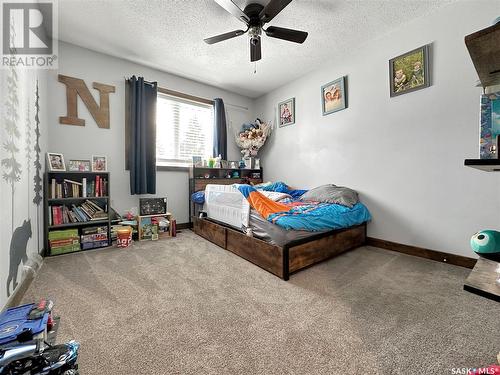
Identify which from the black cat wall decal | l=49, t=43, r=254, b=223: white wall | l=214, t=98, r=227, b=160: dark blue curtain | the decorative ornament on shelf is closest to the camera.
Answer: the black cat wall decal

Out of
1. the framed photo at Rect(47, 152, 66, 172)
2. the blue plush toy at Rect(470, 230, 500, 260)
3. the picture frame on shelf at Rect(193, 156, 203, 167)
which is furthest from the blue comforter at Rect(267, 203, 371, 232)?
the framed photo at Rect(47, 152, 66, 172)

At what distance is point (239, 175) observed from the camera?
434cm

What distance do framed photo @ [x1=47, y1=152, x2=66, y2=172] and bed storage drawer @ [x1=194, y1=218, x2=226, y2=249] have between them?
1.84 m

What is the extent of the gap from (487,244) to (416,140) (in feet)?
6.91

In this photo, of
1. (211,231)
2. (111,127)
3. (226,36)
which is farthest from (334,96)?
(111,127)

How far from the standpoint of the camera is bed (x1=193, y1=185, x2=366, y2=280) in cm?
193

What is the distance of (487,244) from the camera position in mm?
797

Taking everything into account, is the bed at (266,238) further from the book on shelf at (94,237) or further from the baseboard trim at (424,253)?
the book on shelf at (94,237)

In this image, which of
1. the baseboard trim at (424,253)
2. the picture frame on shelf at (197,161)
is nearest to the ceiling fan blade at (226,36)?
the picture frame on shelf at (197,161)

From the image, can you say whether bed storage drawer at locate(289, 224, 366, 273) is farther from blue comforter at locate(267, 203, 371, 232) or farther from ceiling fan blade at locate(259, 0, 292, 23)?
ceiling fan blade at locate(259, 0, 292, 23)

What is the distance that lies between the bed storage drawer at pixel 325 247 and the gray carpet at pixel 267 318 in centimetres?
13

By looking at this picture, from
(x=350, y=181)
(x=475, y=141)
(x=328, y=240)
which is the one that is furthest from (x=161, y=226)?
(x=475, y=141)

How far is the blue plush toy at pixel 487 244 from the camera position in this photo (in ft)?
2.53

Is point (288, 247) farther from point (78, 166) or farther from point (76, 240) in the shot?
point (78, 166)
